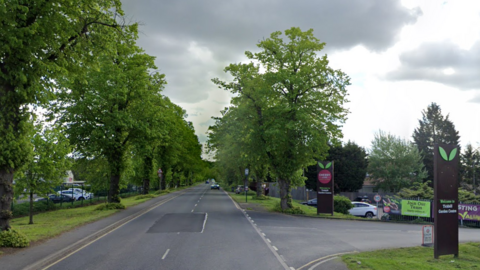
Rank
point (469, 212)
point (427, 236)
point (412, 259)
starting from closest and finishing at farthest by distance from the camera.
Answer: point (412, 259)
point (427, 236)
point (469, 212)

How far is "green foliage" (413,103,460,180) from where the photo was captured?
75188mm

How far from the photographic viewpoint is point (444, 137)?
7519 centimetres

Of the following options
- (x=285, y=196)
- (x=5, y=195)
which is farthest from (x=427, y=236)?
(x=5, y=195)

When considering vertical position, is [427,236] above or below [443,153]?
below

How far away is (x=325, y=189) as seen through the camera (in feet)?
90.7

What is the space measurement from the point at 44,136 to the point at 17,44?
10.5m

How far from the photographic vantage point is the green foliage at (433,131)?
75188 mm

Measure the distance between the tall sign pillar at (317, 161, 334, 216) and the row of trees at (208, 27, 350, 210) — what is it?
1202mm

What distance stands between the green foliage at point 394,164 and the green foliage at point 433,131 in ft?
48.7

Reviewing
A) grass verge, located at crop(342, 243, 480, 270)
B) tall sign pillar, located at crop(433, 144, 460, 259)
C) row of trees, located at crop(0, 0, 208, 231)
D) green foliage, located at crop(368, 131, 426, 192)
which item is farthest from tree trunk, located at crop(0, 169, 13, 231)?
green foliage, located at crop(368, 131, 426, 192)

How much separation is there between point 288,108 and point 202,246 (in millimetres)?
15137

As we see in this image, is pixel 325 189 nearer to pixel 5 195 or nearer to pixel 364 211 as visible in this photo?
pixel 364 211

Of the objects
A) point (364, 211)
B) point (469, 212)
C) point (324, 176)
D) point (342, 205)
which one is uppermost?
point (324, 176)

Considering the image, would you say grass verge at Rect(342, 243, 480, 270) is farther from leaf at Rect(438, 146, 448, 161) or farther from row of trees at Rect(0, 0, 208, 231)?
row of trees at Rect(0, 0, 208, 231)
